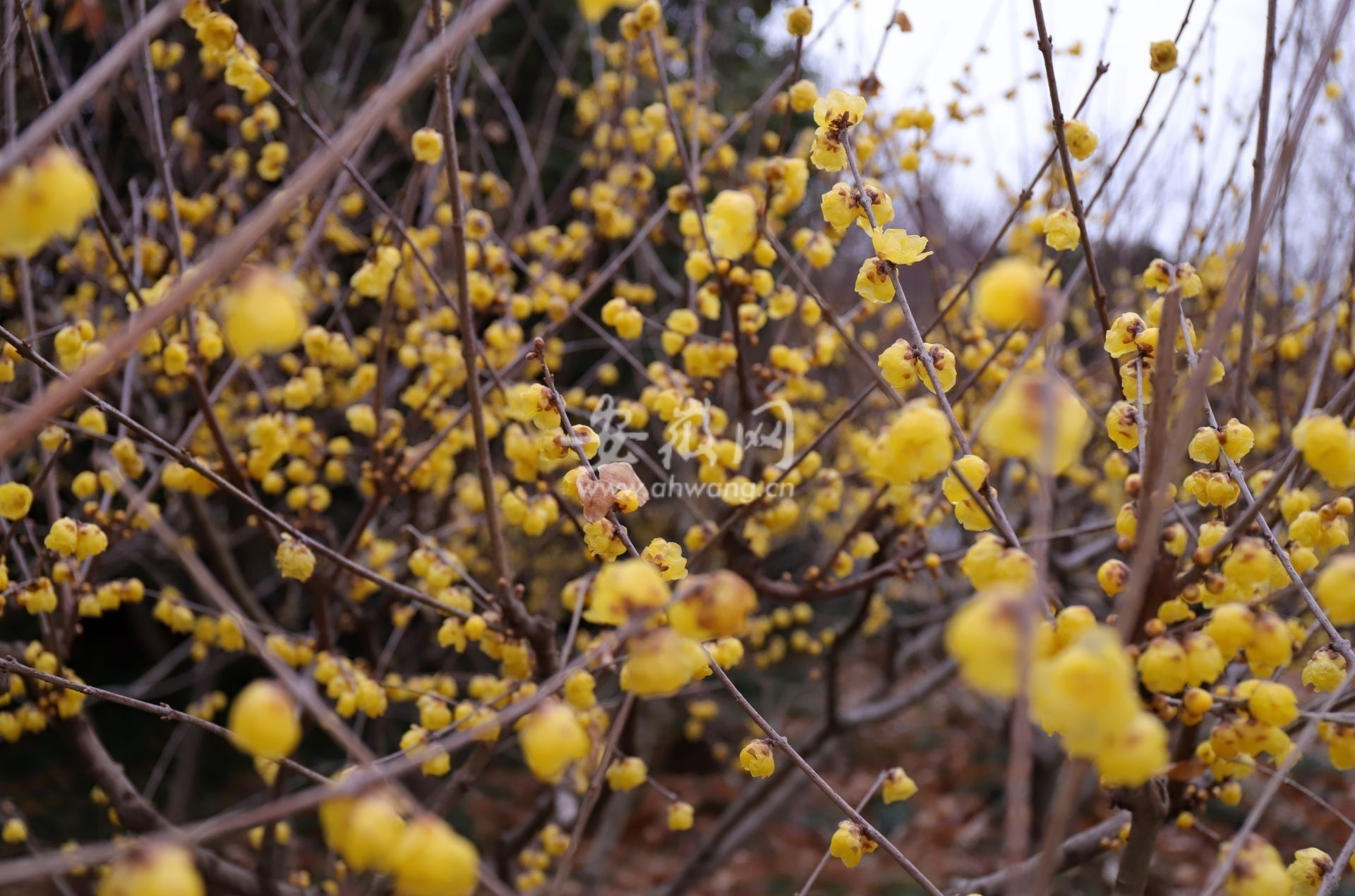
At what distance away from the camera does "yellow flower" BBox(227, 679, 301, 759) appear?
2.68 feet

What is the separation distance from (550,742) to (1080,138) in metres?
1.66

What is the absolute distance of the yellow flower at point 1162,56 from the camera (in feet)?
5.84

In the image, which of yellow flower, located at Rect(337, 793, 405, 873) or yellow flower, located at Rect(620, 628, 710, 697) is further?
yellow flower, located at Rect(620, 628, 710, 697)

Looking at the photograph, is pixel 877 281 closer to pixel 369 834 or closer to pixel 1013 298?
pixel 1013 298

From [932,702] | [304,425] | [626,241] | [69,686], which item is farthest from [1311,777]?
[69,686]

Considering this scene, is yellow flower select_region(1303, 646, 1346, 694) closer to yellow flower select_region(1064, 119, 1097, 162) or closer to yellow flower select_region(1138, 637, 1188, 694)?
yellow flower select_region(1138, 637, 1188, 694)

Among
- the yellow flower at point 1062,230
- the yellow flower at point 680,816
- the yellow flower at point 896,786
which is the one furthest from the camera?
the yellow flower at point 680,816

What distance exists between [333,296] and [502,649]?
6.62 feet

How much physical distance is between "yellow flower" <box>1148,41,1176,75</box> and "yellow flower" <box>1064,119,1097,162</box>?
0.16 m

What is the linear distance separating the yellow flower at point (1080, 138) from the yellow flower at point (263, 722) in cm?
178

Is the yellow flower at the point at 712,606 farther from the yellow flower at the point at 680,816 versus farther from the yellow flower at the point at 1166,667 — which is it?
the yellow flower at the point at 680,816

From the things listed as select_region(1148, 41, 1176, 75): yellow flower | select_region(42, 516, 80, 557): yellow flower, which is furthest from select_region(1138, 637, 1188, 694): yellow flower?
select_region(42, 516, 80, 557): yellow flower

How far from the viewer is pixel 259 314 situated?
85 centimetres

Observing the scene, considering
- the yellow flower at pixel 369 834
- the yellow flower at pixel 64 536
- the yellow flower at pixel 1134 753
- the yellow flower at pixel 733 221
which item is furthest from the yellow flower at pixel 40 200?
the yellow flower at pixel 64 536
